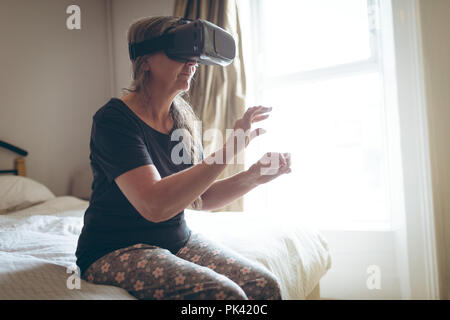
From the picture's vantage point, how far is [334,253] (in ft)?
5.65

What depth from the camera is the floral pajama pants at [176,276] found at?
569 millimetres

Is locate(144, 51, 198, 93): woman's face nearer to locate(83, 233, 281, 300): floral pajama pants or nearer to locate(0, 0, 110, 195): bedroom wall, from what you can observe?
locate(83, 233, 281, 300): floral pajama pants

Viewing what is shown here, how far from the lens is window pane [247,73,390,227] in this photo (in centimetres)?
176

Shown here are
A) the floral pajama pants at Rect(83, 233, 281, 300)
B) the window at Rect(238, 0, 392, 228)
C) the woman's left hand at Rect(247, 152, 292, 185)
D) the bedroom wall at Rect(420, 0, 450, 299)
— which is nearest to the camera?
the floral pajama pants at Rect(83, 233, 281, 300)

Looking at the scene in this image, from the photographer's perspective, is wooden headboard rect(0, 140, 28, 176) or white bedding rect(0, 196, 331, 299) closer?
white bedding rect(0, 196, 331, 299)

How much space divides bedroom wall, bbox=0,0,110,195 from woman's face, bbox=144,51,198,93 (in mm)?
1758

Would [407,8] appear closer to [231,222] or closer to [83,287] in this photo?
[231,222]

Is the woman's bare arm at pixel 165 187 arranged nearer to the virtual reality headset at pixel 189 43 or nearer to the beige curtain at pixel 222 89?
the virtual reality headset at pixel 189 43

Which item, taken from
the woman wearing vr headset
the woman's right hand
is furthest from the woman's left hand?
the woman's right hand

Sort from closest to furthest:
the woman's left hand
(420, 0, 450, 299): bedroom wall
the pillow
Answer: the woman's left hand < (420, 0, 450, 299): bedroom wall < the pillow

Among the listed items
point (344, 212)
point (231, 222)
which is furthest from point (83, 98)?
point (344, 212)

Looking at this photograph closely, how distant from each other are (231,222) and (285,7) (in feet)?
5.29

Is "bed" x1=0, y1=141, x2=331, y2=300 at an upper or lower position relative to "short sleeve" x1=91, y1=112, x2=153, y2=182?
lower

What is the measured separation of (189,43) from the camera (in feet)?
2.32
